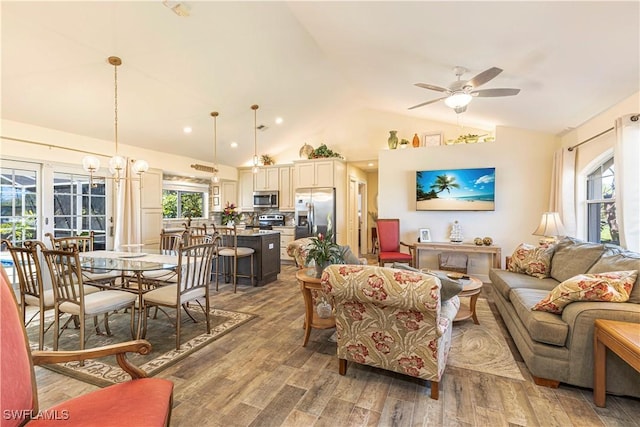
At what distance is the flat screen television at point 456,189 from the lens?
511 cm

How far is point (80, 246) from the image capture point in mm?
4004

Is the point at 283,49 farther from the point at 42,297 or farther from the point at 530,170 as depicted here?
the point at 530,170

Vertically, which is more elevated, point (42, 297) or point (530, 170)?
point (530, 170)

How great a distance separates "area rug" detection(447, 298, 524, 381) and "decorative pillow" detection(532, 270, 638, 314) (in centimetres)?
61

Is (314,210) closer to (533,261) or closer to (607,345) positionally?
(533,261)

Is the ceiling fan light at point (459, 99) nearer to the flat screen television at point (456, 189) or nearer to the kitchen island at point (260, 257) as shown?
the flat screen television at point (456, 189)

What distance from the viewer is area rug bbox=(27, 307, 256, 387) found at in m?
2.31

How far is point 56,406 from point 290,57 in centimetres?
444

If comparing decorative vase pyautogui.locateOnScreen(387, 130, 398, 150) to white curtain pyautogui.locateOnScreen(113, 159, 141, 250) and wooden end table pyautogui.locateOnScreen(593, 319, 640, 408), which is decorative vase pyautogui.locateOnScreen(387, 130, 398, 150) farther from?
white curtain pyautogui.locateOnScreen(113, 159, 141, 250)

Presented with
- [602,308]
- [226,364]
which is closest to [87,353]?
[226,364]

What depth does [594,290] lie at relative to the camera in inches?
81.9

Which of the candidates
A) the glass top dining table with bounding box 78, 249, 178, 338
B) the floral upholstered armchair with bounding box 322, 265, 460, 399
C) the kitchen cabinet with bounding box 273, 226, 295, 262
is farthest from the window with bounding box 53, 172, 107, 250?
the floral upholstered armchair with bounding box 322, 265, 460, 399

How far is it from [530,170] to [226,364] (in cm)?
551

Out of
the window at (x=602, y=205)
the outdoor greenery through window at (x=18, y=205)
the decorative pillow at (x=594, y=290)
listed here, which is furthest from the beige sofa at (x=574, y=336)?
the outdoor greenery through window at (x=18, y=205)
